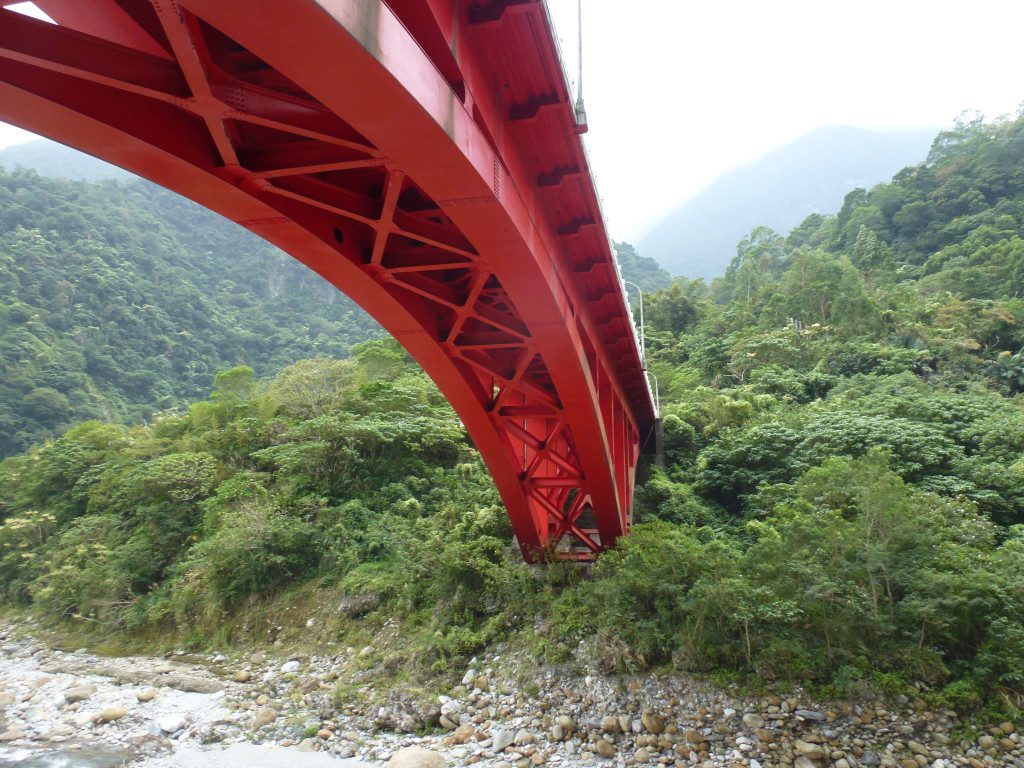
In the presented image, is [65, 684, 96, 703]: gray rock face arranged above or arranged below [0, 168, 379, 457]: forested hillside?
below

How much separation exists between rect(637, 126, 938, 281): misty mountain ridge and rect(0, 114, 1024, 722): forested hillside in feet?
319

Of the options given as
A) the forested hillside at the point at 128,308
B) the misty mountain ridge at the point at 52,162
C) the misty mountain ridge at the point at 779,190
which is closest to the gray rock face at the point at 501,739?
the forested hillside at the point at 128,308

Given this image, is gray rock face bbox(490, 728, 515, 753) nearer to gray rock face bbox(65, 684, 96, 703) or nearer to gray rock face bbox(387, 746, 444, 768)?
gray rock face bbox(387, 746, 444, 768)


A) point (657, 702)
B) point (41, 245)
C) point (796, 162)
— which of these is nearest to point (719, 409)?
point (657, 702)

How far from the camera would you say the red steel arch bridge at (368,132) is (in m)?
2.63

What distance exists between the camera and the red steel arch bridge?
263 centimetres

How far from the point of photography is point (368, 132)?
3.07 m

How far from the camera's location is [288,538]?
1280 centimetres

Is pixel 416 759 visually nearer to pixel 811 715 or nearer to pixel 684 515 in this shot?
pixel 811 715

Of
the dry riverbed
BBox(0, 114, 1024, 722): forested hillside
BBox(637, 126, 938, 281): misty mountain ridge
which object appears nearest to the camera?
the dry riverbed

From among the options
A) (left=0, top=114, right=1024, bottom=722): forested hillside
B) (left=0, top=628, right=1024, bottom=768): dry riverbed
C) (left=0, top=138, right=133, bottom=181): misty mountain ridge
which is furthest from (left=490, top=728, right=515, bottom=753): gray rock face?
(left=0, top=138, right=133, bottom=181): misty mountain ridge

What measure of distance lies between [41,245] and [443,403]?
44.1m

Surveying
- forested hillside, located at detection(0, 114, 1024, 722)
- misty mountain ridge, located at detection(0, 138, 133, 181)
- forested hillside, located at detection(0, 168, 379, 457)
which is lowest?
forested hillside, located at detection(0, 114, 1024, 722)

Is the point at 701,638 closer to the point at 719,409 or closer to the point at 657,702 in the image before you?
the point at 657,702
